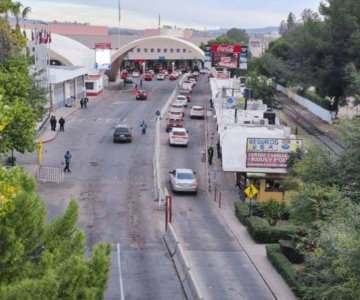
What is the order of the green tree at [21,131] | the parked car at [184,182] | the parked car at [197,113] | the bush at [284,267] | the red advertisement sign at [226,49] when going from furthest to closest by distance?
the red advertisement sign at [226,49], the parked car at [197,113], the parked car at [184,182], the green tree at [21,131], the bush at [284,267]

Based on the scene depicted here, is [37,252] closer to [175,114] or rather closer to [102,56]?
[175,114]

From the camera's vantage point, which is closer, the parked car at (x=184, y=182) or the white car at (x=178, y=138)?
the parked car at (x=184, y=182)

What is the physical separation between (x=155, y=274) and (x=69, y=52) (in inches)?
2670

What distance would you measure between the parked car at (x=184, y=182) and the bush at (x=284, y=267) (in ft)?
32.2

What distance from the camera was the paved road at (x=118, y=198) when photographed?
21.2m

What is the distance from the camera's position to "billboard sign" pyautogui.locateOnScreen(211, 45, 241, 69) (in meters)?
70.4

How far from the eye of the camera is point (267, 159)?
101 ft

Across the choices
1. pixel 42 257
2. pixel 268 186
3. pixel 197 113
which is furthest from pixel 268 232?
pixel 197 113

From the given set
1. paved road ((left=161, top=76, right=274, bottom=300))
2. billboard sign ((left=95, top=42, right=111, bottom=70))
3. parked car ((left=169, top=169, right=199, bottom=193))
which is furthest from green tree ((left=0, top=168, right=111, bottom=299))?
billboard sign ((left=95, top=42, right=111, bottom=70))

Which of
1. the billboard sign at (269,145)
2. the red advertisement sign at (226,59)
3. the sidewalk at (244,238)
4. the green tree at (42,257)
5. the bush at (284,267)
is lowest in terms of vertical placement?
the sidewalk at (244,238)

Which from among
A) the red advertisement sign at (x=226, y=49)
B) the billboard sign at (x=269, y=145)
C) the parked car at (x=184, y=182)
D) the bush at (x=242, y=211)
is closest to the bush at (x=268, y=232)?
the bush at (x=242, y=211)

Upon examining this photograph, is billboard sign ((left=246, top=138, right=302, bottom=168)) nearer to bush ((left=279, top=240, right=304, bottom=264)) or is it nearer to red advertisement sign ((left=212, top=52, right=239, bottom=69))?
bush ((left=279, top=240, right=304, bottom=264))

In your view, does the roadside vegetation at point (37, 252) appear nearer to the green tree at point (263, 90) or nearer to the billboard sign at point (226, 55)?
the green tree at point (263, 90)

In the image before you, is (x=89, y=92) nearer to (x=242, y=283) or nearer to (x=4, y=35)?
(x=4, y=35)
